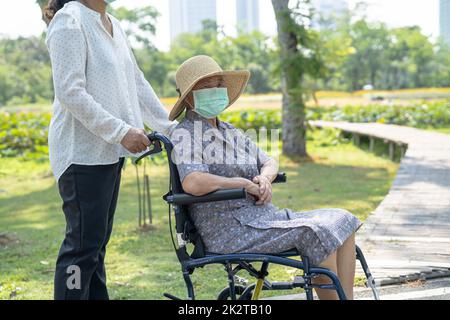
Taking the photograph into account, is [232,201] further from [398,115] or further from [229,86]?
[398,115]

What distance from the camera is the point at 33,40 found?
2703 cm

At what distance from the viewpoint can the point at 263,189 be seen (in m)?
2.97

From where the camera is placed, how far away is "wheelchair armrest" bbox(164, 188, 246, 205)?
2.71 meters

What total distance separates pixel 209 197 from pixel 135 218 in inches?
187

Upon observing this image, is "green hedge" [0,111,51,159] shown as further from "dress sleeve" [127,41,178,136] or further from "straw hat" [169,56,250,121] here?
"straw hat" [169,56,250,121]

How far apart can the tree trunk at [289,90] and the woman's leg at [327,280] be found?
8.83 meters

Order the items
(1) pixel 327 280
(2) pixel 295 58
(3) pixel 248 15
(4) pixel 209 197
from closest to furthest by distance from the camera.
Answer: (4) pixel 209 197
(1) pixel 327 280
(2) pixel 295 58
(3) pixel 248 15

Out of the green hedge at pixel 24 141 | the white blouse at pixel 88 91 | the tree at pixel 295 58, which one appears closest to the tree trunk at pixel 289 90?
the tree at pixel 295 58

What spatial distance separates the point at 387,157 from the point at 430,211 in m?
6.81

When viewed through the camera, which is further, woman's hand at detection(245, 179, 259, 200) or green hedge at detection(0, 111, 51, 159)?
green hedge at detection(0, 111, 51, 159)

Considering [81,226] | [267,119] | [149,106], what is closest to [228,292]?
[81,226]

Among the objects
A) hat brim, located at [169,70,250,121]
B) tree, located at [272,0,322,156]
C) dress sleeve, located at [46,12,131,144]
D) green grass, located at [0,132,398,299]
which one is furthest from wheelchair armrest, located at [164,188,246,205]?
tree, located at [272,0,322,156]

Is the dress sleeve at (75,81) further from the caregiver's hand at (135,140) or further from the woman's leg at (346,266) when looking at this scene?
the woman's leg at (346,266)

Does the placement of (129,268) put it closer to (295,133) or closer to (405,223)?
(405,223)
